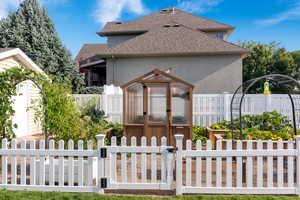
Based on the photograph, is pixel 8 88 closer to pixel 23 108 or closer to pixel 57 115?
pixel 57 115

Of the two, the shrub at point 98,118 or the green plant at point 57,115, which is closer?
the green plant at point 57,115

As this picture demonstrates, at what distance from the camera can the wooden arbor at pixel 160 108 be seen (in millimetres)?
7535

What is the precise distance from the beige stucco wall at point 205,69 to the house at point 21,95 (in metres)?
6.28

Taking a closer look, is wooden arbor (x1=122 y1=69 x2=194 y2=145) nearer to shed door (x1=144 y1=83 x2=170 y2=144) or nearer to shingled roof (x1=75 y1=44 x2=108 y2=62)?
shed door (x1=144 y1=83 x2=170 y2=144)

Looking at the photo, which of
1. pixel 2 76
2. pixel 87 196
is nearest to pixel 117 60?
pixel 2 76

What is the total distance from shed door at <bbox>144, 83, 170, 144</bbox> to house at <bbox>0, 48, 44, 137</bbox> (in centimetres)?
446

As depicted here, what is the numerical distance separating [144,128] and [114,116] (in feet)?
13.2

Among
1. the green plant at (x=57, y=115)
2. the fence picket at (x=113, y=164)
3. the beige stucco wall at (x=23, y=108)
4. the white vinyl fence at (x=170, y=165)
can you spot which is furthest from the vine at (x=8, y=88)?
the beige stucco wall at (x=23, y=108)

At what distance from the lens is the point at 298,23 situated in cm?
2814

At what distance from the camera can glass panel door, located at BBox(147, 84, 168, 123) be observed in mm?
7676

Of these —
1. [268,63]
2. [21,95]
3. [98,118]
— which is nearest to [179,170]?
[98,118]

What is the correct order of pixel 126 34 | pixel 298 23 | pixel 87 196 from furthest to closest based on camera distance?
1. pixel 298 23
2. pixel 126 34
3. pixel 87 196

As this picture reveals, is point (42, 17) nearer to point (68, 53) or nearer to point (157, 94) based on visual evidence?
point (68, 53)

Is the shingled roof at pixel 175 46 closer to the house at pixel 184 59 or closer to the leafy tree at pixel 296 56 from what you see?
the house at pixel 184 59
